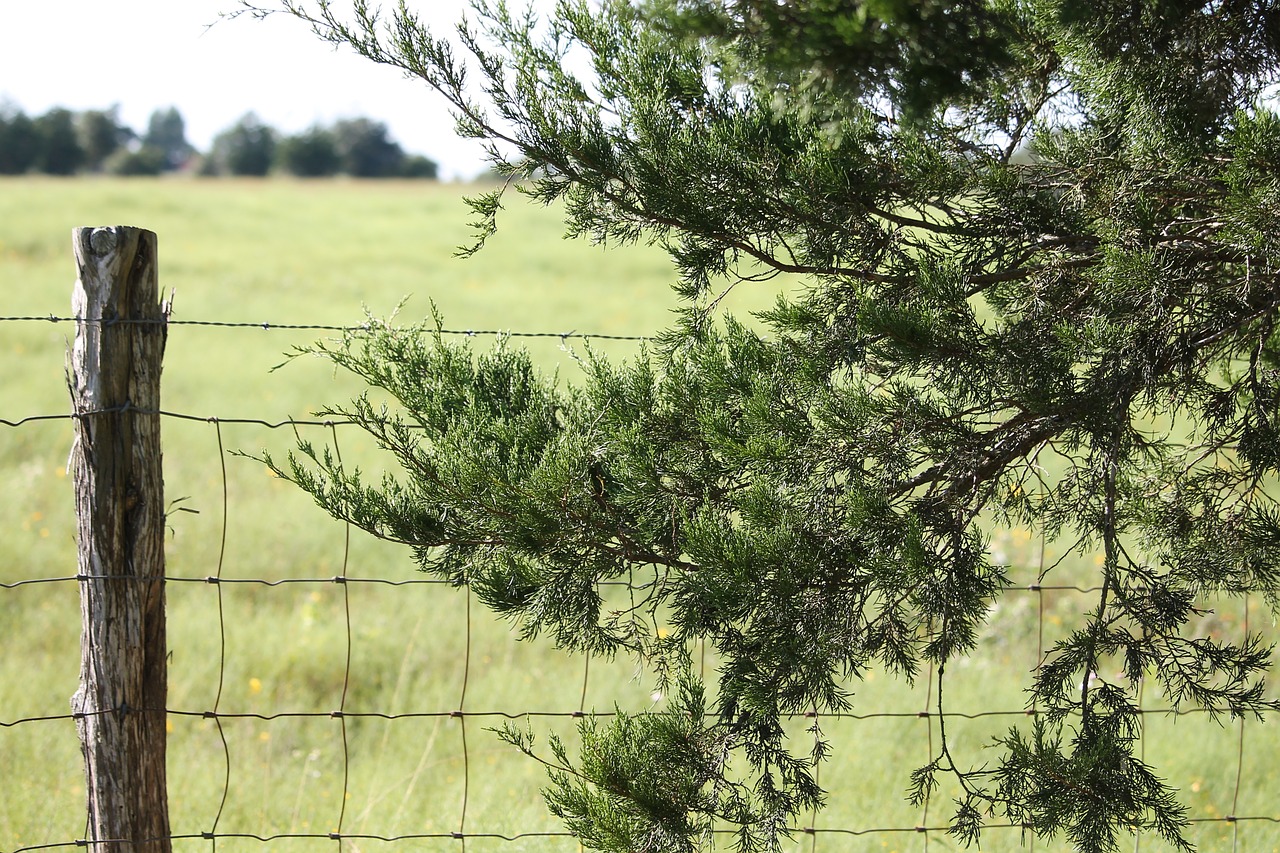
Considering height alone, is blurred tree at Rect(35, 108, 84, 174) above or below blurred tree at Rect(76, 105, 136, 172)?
below

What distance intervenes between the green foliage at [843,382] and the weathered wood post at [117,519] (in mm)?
527

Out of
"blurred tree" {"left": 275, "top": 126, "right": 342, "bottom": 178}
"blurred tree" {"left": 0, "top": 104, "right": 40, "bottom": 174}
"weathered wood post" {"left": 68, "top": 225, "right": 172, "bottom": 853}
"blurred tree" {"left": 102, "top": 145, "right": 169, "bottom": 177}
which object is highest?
"blurred tree" {"left": 275, "top": 126, "right": 342, "bottom": 178}

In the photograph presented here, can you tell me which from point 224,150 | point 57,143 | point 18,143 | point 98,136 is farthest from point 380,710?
point 224,150

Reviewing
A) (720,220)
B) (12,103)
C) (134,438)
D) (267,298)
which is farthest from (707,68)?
(12,103)

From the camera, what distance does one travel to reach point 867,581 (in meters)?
2.06

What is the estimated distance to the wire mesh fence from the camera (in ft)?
11.8

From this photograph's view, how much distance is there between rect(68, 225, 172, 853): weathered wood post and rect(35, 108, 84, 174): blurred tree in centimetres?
4875

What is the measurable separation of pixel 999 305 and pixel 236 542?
18.1ft

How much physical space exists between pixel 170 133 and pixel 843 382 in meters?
111

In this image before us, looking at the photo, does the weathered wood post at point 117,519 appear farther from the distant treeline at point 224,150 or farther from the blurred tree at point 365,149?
the blurred tree at point 365,149

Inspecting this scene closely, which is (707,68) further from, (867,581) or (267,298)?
(267,298)

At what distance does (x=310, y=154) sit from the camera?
50.7 m

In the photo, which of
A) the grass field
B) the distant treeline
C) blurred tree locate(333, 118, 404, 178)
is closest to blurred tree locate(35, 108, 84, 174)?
the distant treeline

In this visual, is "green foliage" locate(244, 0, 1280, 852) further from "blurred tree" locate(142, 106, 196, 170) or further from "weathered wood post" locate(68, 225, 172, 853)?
"blurred tree" locate(142, 106, 196, 170)
